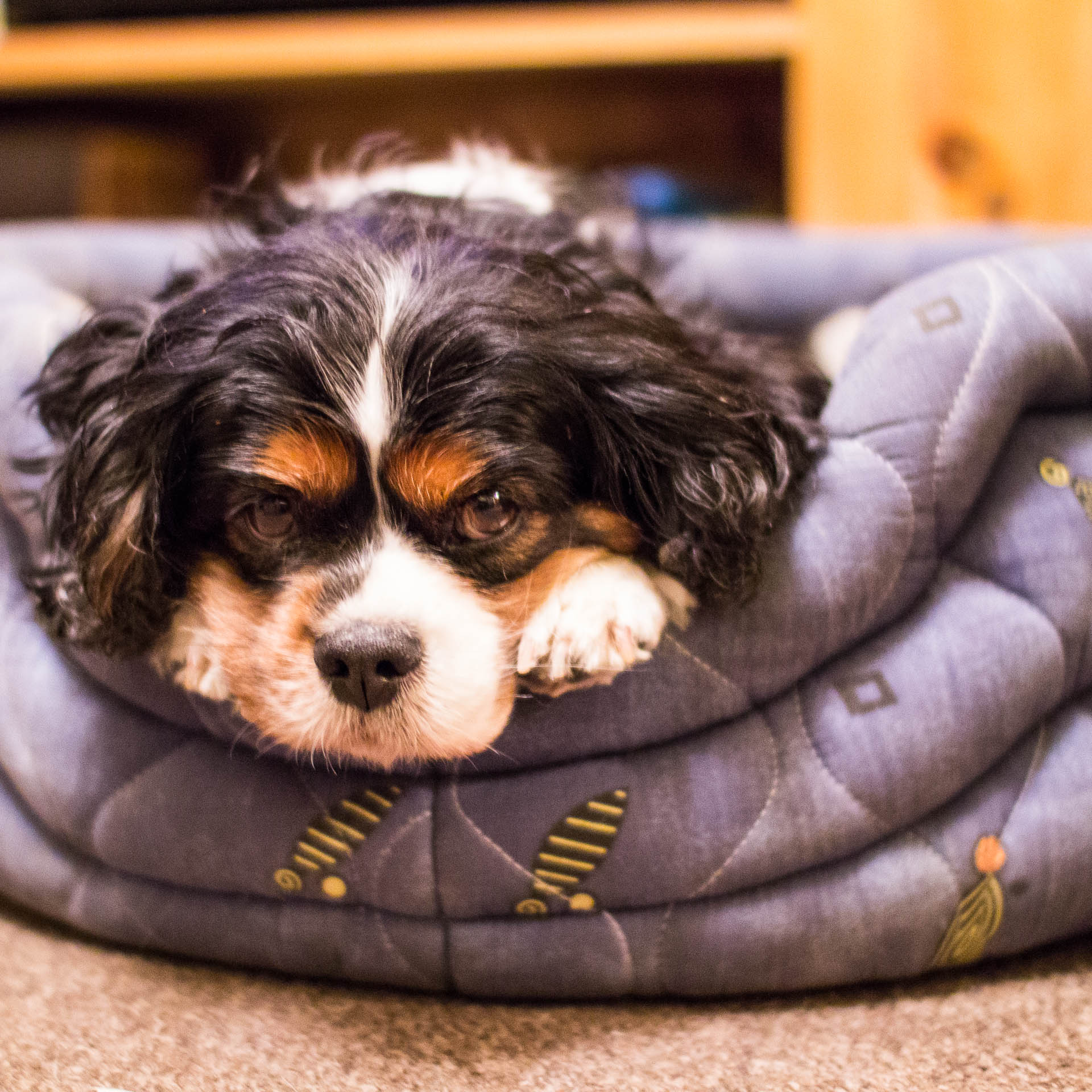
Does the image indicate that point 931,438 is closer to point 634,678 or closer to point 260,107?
point 634,678

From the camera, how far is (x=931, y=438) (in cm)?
117

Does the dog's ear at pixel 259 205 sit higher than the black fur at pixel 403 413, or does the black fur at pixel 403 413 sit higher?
the dog's ear at pixel 259 205

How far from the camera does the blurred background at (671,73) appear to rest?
2756mm

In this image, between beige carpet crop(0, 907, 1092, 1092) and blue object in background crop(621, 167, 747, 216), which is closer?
beige carpet crop(0, 907, 1092, 1092)

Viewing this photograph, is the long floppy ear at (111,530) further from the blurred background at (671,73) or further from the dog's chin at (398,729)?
the blurred background at (671,73)

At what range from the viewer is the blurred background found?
276cm

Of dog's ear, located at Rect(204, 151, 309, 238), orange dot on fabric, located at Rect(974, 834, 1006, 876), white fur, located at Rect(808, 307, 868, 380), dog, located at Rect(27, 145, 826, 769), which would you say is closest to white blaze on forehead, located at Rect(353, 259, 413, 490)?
→ dog, located at Rect(27, 145, 826, 769)

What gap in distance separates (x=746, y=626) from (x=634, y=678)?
12 cm

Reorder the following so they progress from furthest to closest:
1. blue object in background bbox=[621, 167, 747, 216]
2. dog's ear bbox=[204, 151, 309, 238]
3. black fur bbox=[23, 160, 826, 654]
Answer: blue object in background bbox=[621, 167, 747, 216], dog's ear bbox=[204, 151, 309, 238], black fur bbox=[23, 160, 826, 654]

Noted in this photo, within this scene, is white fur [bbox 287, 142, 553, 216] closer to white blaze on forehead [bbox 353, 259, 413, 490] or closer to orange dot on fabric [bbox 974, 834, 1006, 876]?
white blaze on forehead [bbox 353, 259, 413, 490]

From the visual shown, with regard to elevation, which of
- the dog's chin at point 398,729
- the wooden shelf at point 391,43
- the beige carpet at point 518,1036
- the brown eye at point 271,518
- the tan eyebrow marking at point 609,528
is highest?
the wooden shelf at point 391,43

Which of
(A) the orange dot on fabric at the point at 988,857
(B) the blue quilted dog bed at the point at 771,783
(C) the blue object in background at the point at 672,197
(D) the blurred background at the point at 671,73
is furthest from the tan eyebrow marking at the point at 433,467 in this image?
(D) the blurred background at the point at 671,73

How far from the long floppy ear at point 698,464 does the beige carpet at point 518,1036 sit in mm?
440

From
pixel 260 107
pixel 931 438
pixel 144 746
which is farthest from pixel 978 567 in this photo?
pixel 260 107
